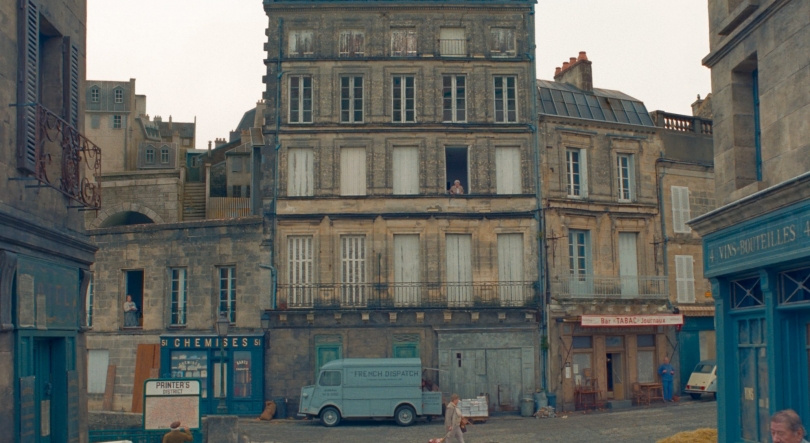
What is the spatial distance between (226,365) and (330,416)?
17.6 feet

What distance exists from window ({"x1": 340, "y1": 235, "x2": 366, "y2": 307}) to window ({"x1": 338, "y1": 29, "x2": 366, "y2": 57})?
6.12m

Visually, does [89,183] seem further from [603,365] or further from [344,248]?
[603,365]

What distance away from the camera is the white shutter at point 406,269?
29.4 meters

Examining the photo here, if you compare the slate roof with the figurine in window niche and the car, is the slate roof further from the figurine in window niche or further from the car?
the figurine in window niche

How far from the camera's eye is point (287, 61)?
30344 mm

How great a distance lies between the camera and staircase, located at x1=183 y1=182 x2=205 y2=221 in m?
49.7

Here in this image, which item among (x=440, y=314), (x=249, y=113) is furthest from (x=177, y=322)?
(x=249, y=113)

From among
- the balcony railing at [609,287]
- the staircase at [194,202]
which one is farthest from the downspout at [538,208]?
the staircase at [194,202]

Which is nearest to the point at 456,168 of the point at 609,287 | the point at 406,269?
the point at 406,269

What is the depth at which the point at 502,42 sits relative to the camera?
30.7m

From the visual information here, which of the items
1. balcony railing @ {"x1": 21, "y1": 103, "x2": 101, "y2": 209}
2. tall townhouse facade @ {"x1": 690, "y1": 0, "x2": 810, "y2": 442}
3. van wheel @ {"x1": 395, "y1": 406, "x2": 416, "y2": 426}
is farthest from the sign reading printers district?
van wheel @ {"x1": 395, "y1": 406, "x2": 416, "y2": 426}

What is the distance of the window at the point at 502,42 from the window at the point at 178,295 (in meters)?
12.7

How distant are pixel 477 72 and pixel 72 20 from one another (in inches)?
741

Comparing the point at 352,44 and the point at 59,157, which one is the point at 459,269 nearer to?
the point at 352,44
